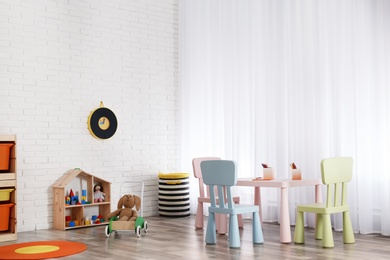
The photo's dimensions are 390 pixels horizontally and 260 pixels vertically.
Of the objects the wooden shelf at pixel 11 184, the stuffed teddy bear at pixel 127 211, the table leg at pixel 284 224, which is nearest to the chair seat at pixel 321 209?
the table leg at pixel 284 224

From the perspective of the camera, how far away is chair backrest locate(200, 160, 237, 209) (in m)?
5.14

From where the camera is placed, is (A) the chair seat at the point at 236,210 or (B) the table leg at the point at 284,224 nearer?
(A) the chair seat at the point at 236,210

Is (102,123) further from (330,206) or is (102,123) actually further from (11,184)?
(330,206)

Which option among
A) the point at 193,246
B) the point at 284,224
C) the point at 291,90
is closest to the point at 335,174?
the point at 284,224

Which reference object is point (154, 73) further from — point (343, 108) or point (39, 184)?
point (343, 108)

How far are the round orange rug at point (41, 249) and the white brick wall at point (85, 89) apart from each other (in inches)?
43.1

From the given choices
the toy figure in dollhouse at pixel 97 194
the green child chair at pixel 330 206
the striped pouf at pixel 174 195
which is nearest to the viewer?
the green child chair at pixel 330 206

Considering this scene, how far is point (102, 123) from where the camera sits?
7.23 metres

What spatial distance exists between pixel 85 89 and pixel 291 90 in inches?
101

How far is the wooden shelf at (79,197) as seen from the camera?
653 cm

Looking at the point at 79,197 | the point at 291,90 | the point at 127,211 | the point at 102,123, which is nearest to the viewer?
the point at 127,211

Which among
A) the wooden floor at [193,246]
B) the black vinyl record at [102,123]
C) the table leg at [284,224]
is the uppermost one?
the black vinyl record at [102,123]

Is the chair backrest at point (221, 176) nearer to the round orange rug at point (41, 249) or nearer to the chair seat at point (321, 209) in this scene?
the chair seat at point (321, 209)

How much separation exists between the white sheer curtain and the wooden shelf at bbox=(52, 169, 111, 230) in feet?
4.61
